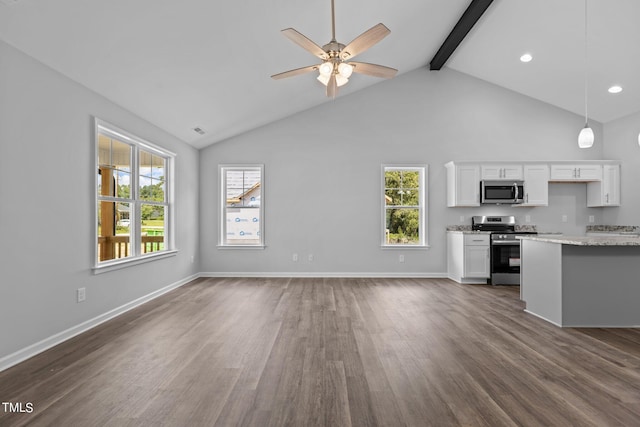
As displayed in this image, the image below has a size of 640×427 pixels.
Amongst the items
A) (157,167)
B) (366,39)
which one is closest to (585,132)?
(366,39)

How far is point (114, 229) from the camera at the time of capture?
4730 millimetres

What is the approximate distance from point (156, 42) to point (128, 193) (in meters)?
2.03

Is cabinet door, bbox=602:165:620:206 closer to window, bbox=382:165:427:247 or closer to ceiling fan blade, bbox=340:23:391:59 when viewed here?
window, bbox=382:165:427:247

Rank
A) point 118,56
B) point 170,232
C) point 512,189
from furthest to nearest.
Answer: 1. point 512,189
2. point 170,232
3. point 118,56

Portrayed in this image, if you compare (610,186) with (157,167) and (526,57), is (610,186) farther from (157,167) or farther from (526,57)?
(157,167)

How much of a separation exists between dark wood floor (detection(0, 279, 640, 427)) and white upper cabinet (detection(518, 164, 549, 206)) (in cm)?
277

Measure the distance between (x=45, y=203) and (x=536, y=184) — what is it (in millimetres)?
6883

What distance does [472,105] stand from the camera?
654 cm

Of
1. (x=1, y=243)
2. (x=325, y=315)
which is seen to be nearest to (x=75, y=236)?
(x=1, y=243)

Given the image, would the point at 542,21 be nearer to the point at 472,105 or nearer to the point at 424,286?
the point at 472,105

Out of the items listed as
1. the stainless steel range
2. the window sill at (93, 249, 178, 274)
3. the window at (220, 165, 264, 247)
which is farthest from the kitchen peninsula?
the window at (220, 165, 264, 247)

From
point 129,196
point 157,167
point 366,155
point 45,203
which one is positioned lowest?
point 45,203

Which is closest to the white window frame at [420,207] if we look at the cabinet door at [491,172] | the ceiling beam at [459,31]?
the cabinet door at [491,172]

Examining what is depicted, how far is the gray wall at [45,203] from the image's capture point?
102 inches
